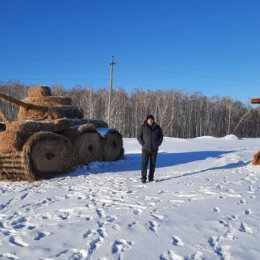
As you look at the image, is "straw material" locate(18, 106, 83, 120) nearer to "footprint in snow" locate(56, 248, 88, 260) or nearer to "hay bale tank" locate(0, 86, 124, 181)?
"hay bale tank" locate(0, 86, 124, 181)

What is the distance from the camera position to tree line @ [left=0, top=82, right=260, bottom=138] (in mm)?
47125

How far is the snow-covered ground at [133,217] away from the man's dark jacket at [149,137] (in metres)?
0.88

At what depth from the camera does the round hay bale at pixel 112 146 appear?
41.7ft

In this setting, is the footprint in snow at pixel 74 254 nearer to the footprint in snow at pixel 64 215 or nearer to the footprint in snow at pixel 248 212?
the footprint in snow at pixel 64 215

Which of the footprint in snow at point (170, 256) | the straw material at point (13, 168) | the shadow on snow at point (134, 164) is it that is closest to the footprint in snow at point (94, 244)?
the footprint in snow at point (170, 256)

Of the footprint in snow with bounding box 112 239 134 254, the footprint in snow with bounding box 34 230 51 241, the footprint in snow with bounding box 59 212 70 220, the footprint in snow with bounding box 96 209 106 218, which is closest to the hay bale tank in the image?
the footprint in snow with bounding box 59 212 70 220

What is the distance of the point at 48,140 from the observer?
32.6 ft

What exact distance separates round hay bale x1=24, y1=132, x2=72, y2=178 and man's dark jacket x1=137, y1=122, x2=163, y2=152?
2620mm

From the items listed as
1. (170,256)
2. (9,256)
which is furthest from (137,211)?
(9,256)

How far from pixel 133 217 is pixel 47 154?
195 inches

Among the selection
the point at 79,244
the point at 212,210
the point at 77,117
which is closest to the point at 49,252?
the point at 79,244

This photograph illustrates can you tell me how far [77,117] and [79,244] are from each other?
814 centimetres

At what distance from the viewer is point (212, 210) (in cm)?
591

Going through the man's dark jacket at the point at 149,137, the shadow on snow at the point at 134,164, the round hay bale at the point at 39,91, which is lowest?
the shadow on snow at the point at 134,164
